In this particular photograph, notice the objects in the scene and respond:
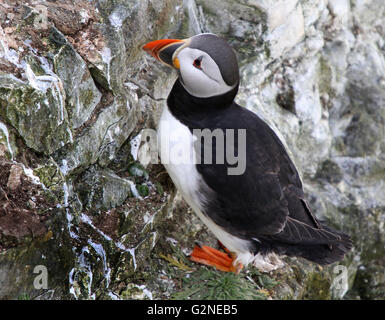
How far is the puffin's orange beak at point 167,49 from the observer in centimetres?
344

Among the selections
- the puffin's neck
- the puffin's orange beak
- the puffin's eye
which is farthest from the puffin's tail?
Answer: the puffin's orange beak

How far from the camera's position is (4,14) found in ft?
10.5

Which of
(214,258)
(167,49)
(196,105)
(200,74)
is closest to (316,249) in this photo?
(214,258)

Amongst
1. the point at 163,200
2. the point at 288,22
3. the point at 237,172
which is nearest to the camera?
the point at 237,172

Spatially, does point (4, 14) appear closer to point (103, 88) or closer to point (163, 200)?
point (103, 88)

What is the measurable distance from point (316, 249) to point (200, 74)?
5.17ft

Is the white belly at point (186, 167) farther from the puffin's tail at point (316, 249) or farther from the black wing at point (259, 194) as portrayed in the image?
the puffin's tail at point (316, 249)

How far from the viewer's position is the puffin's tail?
365cm

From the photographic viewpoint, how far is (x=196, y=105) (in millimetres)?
3508

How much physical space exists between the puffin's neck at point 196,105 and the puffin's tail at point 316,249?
1.00 meters

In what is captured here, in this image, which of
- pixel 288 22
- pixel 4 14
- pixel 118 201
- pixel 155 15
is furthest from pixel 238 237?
pixel 288 22

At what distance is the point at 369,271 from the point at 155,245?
2.88 m

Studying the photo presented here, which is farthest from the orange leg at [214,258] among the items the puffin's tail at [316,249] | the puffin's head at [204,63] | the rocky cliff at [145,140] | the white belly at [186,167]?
the puffin's head at [204,63]

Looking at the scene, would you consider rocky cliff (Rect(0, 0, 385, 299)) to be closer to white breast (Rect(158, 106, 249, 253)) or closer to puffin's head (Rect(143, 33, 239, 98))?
white breast (Rect(158, 106, 249, 253))
